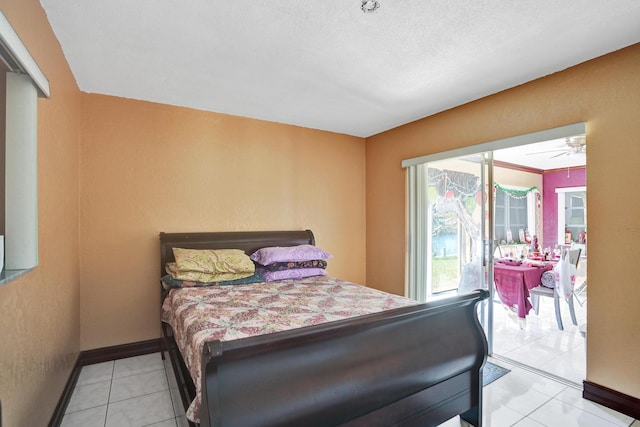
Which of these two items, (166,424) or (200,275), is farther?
(200,275)

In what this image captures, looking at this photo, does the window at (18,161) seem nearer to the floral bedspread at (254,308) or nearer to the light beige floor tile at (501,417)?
the floral bedspread at (254,308)

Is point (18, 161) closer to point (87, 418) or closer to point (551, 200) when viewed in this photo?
point (87, 418)

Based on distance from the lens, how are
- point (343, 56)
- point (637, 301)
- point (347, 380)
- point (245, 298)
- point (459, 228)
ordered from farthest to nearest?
point (459, 228)
point (245, 298)
point (343, 56)
point (637, 301)
point (347, 380)

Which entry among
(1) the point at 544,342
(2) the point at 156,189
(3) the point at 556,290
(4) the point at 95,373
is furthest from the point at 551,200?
(4) the point at 95,373

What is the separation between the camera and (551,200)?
14.9 ft

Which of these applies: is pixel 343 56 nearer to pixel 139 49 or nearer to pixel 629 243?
pixel 139 49

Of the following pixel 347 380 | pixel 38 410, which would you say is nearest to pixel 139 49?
pixel 38 410

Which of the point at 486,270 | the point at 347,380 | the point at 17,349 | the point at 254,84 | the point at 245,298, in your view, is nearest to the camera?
the point at 17,349

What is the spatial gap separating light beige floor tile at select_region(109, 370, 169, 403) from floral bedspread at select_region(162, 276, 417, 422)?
0.44 metres

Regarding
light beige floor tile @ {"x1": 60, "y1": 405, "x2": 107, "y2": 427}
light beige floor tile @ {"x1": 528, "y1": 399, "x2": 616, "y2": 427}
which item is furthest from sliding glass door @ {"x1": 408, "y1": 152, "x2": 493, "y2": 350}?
light beige floor tile @ {"x1": 60, "y1": 405, "x2": 107, "y2": 427}

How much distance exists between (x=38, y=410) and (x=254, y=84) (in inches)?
99.9

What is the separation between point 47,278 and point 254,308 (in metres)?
1.20

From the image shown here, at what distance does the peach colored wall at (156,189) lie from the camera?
2.87 metres

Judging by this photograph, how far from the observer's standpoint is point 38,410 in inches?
64.5
